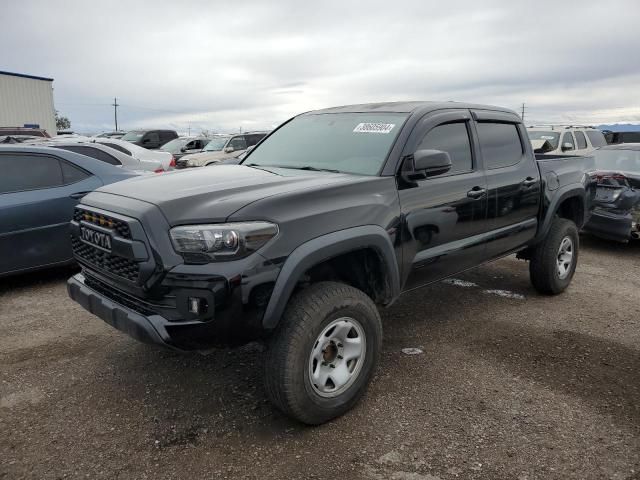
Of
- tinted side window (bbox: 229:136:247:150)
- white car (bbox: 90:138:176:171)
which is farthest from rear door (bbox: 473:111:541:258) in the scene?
tinted side window (bbox: 229:136:247:150)

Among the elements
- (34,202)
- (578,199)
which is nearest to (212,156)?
(34,202)

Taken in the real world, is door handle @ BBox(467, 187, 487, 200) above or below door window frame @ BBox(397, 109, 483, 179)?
below

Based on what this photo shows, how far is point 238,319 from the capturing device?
2596 mm

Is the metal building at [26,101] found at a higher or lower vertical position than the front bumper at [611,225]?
higher

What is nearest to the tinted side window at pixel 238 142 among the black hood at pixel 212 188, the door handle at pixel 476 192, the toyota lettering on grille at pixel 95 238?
the black hood at pixel 212 188

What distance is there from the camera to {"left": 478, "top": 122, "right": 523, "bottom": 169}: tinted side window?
4.29 meters

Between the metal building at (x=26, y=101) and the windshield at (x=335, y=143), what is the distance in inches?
1119

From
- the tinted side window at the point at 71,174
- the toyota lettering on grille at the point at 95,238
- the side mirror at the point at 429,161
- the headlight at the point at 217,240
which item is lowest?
the toyota lettering on grille at the point at 95,238

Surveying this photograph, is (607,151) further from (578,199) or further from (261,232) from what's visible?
(261,232)

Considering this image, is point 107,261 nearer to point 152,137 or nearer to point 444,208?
point 444,208

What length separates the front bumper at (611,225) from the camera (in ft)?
22.9

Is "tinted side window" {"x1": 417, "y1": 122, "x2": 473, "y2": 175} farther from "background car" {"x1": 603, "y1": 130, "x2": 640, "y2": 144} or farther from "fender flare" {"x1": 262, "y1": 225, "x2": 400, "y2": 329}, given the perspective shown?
"background car" {"x1": 603, "y1": 130, "x2": 640, "y2": 144}

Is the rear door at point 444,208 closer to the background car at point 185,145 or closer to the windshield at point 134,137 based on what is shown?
the background car at point 185,145

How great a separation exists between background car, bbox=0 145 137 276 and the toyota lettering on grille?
232 cm
